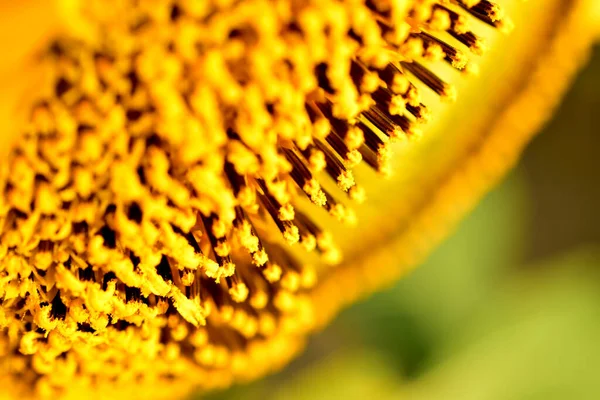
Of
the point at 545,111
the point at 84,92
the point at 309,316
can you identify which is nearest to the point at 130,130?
the point at 84,92

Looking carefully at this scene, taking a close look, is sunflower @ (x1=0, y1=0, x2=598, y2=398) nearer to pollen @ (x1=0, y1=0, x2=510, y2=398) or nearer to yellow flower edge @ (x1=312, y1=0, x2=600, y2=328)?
pollen @ (x1=0, y1=0, x2=510, y2=398)

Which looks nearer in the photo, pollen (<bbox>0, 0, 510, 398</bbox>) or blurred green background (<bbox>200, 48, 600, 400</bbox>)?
pollen (<bbox>0, 0, 510, 398</bbox>)

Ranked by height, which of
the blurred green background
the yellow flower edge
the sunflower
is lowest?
the blurred green background

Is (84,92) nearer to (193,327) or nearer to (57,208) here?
(57,208)

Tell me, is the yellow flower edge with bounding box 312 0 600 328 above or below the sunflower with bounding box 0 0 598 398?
below

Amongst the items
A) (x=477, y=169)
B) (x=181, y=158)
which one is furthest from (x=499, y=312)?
(x=181, y=158)

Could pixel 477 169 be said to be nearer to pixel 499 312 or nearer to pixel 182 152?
pixel 499 312

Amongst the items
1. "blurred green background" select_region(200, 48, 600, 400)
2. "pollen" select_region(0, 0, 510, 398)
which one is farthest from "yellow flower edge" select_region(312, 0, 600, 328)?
"pollen" select_region(0, 0, 510, 398)
